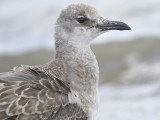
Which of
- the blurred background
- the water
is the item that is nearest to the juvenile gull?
the blurred background

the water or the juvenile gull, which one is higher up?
the water

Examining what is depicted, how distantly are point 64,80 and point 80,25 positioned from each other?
848mm

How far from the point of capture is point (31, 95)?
7.28 m

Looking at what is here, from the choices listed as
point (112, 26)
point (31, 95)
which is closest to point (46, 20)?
point (112, 26)

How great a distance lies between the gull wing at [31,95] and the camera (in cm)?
711

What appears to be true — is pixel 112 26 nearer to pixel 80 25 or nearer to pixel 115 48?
pixel 80 25

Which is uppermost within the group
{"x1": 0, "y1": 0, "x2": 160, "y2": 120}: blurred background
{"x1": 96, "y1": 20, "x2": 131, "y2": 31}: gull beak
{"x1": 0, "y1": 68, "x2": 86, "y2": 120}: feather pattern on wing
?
{"x1": 0, "y1": 0, "x2": 160, "y2": 120}: blurred background

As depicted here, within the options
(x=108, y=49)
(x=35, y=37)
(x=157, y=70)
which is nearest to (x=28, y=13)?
(x=35, y=37)

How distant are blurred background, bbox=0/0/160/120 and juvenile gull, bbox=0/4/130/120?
3081 mm

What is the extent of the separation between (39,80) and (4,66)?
757 cm

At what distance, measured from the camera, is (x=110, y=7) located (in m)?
18.5

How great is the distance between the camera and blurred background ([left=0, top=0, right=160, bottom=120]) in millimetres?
12062

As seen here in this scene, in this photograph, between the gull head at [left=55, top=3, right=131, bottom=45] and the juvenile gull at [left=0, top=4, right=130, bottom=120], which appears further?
the gull head at [left=55, top=3, right=131, bottom=45]

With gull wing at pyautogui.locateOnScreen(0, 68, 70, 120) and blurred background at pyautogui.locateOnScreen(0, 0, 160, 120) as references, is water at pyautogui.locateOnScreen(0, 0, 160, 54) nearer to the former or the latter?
blurred background at pyautogui.locateOnScreen(0, 0, 160, 120)
